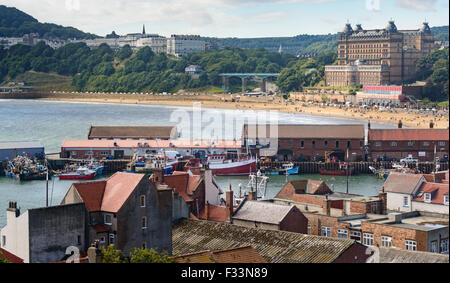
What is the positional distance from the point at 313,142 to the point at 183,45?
313 feet

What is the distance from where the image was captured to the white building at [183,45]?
126875mm

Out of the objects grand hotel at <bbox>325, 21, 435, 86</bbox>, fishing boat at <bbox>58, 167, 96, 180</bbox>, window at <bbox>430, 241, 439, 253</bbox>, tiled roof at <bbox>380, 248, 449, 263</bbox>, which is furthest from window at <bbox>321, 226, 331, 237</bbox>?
grand hotel at <bbox>325, 21, 435, 86</bbox>

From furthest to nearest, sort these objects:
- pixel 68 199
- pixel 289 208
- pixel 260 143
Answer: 1. pixel 260 143
2. pixel 289 208
3. pixel 68 199

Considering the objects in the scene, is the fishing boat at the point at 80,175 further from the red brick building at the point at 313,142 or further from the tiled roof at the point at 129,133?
the red brick building at the point at 313,142

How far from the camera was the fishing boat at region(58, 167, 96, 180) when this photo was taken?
32906mm

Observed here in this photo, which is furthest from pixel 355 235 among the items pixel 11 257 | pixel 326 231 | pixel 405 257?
pixel 11 257

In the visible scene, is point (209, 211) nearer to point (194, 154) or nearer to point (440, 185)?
point (440, 185)

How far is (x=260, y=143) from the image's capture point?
36.2 m

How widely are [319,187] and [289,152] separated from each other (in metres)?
17.5

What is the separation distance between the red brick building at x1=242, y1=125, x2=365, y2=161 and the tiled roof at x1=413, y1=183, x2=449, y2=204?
18653mm

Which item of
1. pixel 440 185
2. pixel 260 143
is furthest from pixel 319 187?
pixel 260 143

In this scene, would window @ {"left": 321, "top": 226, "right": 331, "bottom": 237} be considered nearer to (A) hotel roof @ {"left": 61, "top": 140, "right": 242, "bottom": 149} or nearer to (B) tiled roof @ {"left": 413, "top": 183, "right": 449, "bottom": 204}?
(B) tiled roof @ {"left": 413, "top": 183, "right": 449, "bottom": 204}

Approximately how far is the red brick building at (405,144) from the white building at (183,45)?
9216cm

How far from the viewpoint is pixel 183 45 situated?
423ft
